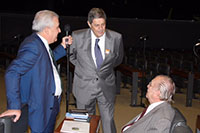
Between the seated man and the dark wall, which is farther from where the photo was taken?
the dark wall

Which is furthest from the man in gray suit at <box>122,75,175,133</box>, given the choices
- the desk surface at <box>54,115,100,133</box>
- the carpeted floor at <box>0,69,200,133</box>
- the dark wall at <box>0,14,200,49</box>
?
the dark wall at <box>0,14,200,49</box>

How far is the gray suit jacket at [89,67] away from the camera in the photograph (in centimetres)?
294

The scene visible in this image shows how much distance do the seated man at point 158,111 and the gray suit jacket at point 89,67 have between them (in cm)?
82

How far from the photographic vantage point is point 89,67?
2936 mm

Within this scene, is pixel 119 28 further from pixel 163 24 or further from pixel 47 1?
pixel 47 1

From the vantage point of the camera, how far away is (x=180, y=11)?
1625 cm

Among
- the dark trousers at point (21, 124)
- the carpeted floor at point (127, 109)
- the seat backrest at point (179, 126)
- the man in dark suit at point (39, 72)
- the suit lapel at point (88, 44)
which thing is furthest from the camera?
the carpeted floor at point (127, 109)

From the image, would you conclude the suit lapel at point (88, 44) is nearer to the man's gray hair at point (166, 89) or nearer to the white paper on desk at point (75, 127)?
the white paper on desk at point (75, 127)

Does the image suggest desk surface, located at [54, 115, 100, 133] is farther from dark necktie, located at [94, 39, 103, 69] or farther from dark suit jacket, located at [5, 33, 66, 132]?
dark necktie, located at [94, 39, 103, 69]

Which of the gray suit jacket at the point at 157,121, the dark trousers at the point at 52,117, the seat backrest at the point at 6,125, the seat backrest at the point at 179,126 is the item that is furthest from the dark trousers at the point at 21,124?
the seat backrest at the point at 179,126

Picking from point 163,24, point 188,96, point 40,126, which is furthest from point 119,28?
point 40,126

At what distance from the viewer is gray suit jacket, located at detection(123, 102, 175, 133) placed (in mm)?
1898

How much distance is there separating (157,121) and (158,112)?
81 millimetres

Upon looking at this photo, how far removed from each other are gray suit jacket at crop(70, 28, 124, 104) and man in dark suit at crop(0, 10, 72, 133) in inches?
27.4
